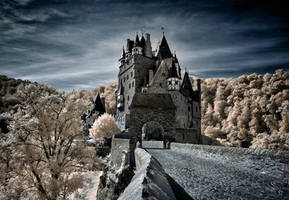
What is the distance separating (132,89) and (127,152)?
3186 cm

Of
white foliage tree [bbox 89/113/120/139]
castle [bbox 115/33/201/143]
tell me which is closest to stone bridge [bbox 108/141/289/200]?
castle [bbox 115/33/201/143]

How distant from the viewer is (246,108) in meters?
52.9

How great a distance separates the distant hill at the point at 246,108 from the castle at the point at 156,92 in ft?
39.0

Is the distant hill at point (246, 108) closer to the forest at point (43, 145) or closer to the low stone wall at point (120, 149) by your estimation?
the low stone wall at point (120, 149)

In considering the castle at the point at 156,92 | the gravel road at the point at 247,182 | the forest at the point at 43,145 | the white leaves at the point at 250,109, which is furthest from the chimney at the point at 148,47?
the gravel road at the point at 247,182

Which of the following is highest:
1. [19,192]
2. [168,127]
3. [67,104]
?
[67,104]

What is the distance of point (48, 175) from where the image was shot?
10578mm

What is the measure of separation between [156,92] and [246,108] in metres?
31.1

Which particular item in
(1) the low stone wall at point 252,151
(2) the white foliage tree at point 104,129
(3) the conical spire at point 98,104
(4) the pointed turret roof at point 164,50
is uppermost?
(4) the pointed turret roof at point 164,50

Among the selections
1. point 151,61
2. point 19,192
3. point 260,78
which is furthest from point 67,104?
point 260,78

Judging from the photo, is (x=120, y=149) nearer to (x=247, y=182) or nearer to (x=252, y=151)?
(x=252, y=151)

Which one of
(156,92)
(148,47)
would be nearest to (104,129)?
(156,92)

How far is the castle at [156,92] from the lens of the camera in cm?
1948

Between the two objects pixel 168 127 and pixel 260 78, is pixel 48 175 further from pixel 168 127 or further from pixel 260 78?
pixel 260 78
